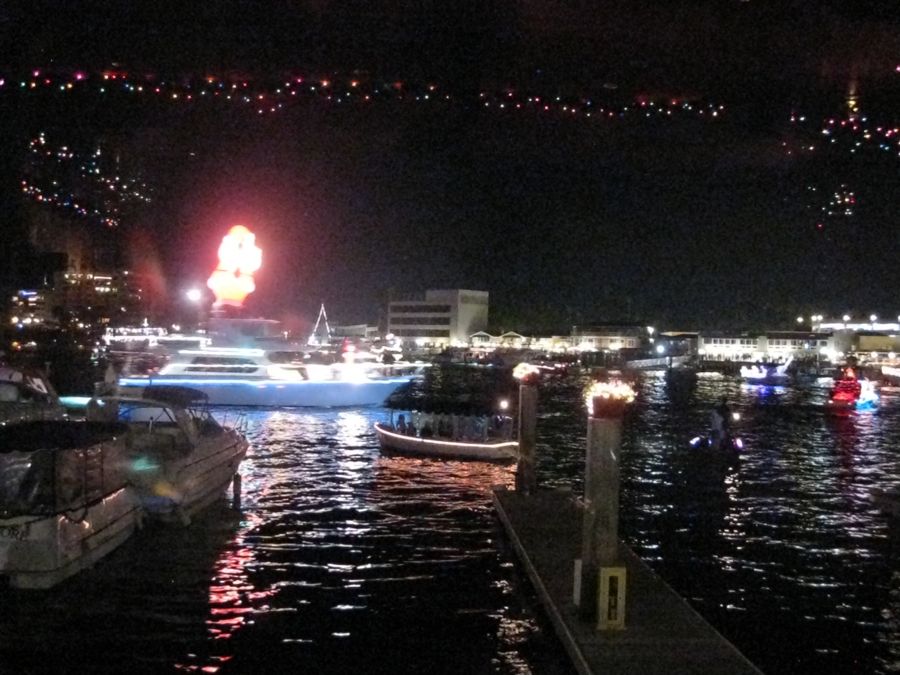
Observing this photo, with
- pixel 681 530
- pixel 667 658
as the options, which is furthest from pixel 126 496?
pixel 681 530

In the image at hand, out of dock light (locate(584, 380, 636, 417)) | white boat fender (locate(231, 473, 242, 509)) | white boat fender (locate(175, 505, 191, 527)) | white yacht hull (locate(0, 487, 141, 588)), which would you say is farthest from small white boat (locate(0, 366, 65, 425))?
dock light (locate(584, 380, 636, 417))

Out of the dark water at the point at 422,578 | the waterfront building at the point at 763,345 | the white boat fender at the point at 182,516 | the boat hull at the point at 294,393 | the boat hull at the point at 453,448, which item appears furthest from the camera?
the waterfront building at the point at 763,345

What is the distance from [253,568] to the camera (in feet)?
44.4

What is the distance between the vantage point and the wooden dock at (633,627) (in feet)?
28.0

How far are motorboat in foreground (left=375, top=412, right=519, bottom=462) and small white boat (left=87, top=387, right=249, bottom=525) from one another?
22.9 feet

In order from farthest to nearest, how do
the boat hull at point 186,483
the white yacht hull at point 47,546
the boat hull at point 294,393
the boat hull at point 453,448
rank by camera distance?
the boat hull at point 294,393 < the boat hull at point 453,448 < the boat hull at point 186,483 < the white yacht hull at point 47,546

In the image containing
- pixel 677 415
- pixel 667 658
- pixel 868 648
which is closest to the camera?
pixel 667 658

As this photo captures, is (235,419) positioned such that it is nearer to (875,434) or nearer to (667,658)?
(875,434)

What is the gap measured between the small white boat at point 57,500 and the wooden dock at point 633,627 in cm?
600

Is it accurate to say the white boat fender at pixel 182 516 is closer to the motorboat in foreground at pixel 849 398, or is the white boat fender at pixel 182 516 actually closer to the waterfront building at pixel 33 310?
the motorboat in foreground at pixel 849 398

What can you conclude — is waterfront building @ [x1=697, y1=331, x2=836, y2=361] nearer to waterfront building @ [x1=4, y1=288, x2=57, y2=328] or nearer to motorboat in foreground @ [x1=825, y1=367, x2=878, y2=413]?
motorboat in foreground @ [x1=825, y1=367, x2=878, y2=413]

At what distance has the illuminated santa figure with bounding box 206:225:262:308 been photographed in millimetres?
44719

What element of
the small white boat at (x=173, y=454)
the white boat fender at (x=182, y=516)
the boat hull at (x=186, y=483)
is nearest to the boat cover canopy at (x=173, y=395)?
the small white boat at (x=173, y=454)

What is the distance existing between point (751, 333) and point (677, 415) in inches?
4338
